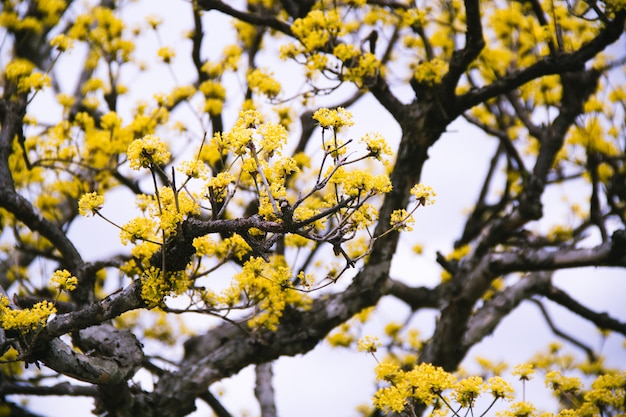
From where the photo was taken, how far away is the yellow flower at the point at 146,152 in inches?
109

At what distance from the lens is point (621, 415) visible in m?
3.62

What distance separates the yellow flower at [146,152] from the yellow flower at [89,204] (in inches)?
13.3

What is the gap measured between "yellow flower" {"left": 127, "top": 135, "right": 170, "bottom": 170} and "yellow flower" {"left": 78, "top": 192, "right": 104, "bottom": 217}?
0.34 meters

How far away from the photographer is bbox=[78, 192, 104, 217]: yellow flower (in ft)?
9.80

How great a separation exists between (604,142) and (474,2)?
133 inches

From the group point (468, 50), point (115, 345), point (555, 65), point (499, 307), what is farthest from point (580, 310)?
point (115, 345)

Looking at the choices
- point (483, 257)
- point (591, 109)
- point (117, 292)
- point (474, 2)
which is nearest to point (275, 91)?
point (474, 2)

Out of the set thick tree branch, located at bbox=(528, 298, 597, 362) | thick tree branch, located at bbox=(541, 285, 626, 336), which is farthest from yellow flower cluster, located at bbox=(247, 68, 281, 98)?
thick tree branch, located at bbox=(528, 298, 597, 362)

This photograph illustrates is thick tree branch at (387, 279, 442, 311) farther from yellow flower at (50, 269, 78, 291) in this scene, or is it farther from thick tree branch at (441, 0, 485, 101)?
yellow flower at (50, 269, 78, 291)

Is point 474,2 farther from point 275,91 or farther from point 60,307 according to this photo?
point 60,307

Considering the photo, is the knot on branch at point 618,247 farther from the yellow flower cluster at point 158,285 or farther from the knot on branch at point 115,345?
the knot on branch at point 115,345

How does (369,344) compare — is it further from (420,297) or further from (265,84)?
(420,297)

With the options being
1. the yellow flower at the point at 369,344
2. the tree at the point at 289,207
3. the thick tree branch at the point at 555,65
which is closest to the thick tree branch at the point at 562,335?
the tree at the point at 289,207

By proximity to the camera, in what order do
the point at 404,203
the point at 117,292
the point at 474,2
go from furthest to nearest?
the point at 404,203, the point at 474,2, the point at 117,292
